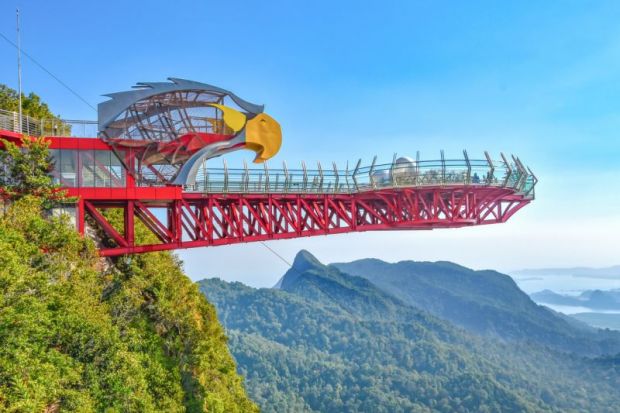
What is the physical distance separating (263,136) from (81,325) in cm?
1463

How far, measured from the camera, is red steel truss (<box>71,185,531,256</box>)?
2928cm

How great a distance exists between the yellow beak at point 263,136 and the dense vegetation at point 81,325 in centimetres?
862

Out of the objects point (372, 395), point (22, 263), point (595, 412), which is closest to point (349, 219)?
point (22, 263)

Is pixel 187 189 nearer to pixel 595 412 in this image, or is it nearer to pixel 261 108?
pixel 261 108

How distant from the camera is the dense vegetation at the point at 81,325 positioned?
17.7 meters

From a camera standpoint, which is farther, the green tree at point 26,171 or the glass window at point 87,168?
the glass window at point 87,168

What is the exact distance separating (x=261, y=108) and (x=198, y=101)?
137 inches

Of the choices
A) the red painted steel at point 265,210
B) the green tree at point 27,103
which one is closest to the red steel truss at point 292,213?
the red painted steel at point 265,210

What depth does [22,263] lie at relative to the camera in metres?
20.8

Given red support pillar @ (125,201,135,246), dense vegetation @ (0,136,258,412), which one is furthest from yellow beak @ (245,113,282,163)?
dense vegetation @ (0,136,258,412)

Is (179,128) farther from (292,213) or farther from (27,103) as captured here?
(27,103)

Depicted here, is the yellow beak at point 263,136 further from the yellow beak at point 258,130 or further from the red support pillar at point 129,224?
the red support pillar at point 129,224

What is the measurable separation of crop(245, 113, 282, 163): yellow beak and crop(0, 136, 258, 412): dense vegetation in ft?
28.3

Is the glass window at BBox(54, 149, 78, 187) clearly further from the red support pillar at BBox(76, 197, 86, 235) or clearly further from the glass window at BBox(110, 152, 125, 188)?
the glass window at BBox(110, 152, 125, 188)
